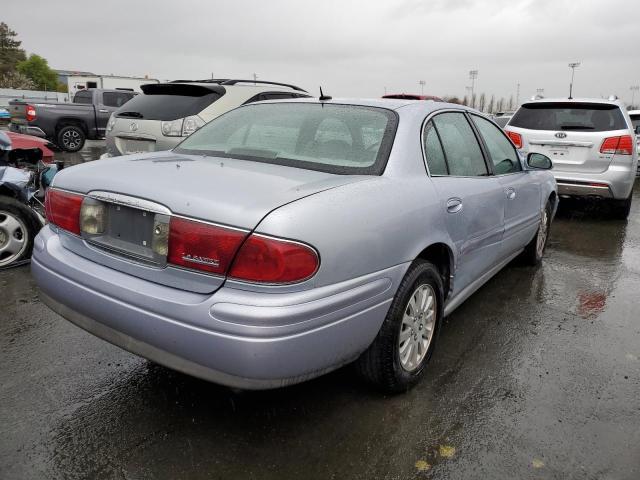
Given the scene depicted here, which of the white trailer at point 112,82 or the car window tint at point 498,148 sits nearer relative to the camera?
the car window tint at point 498,148

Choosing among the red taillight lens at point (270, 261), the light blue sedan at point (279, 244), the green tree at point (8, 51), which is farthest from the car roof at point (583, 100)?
the green tree at point (8, 51)

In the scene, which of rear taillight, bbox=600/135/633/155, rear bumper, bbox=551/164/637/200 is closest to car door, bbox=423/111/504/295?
rear bumper, bbox=551/164/637/200

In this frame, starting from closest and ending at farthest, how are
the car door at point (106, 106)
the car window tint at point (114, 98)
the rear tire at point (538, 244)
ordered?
the rear tire at point (538, 244) < the car door at point (106, 106) < the car window tint at point (114, 98)

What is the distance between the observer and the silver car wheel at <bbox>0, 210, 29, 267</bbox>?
4609mm

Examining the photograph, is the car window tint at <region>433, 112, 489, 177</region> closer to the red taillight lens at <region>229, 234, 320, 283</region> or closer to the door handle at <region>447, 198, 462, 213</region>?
the door handle at <region>447, 198, 462, 213</region>

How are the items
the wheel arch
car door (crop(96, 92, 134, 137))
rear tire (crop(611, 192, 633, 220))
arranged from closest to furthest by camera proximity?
the wheel arch < rear tire (crop(611, 192, 633, 220)) < car door (crop(96, 92, 134, 137))

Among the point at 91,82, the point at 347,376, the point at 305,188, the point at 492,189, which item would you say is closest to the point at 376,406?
the point at 347,376

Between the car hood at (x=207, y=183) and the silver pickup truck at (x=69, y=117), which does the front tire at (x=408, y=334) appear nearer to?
the car hood at (x=207, y=183)

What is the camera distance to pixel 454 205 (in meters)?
3.05

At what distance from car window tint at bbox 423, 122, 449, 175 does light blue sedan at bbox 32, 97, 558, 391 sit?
0.01 meters

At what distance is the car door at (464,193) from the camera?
3049 millimetres

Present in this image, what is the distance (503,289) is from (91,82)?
2922 cm

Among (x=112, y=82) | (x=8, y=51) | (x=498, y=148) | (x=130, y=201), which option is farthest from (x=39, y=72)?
(x=130, y=201)

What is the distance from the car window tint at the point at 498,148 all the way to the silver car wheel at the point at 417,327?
1390 mm
